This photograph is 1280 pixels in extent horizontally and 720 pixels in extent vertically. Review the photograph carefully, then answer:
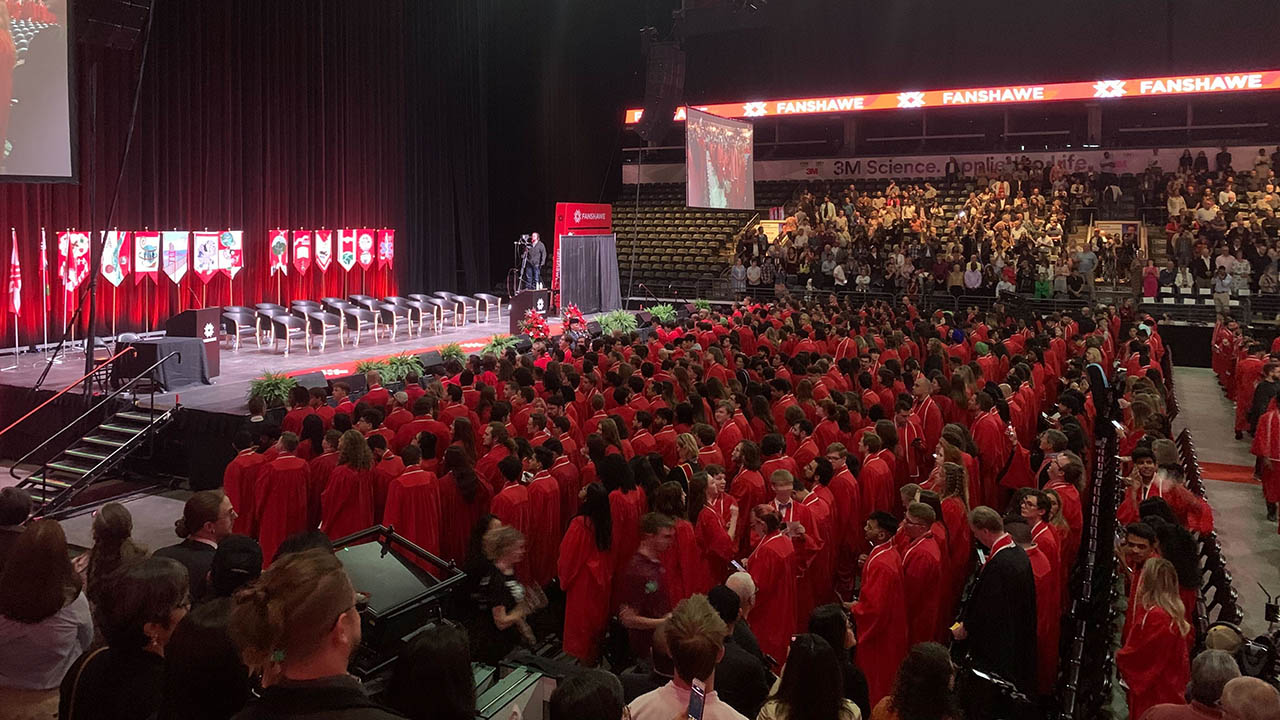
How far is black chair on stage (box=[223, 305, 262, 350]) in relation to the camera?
17.9 m

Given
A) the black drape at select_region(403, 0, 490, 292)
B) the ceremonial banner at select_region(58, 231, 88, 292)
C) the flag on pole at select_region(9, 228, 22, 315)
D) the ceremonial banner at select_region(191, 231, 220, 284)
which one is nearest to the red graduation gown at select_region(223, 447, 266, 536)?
the flag on pole at select_region(9, 228, 22, 315)

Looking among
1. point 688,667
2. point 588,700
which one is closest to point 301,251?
point 688,667

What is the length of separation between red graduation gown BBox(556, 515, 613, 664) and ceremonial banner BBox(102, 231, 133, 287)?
50.5ft

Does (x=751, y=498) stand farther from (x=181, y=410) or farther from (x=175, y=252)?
(x=175, y=252)

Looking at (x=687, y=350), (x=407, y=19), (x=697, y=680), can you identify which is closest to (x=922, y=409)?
(x=687, y=350)

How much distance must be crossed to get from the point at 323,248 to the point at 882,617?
20260 mm

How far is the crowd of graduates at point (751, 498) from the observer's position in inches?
209

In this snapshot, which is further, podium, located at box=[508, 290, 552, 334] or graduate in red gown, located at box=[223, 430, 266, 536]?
podium, located at box=[508, 290, 552, 334]

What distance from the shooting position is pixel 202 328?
15.2m

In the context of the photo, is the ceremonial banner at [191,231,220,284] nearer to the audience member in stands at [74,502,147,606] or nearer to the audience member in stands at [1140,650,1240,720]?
the audience member in stands at [74,502,147,606]

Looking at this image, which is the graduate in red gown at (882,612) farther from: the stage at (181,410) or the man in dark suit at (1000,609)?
the stage at (181,410)

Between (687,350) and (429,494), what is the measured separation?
642cm

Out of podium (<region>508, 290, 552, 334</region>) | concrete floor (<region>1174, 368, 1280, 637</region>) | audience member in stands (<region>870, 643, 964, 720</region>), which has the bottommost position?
concrete floor (<region>1174, 368, 1280, 637</region>)

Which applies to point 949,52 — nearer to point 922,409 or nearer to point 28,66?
point 922,409
